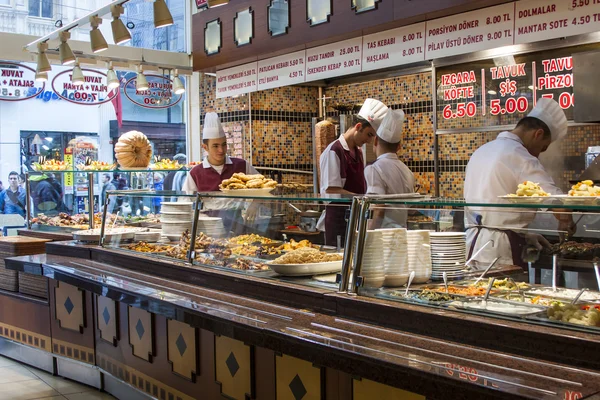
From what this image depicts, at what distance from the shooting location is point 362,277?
2836 mm

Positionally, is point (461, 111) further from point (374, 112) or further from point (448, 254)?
point (448, 254)

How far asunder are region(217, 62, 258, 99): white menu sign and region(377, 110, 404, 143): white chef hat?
213 centimetres

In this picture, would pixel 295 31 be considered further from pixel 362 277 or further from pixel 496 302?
pixel 496 302

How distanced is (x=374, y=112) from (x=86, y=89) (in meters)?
5.07

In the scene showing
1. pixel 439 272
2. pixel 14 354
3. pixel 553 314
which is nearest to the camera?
pixel 553 314

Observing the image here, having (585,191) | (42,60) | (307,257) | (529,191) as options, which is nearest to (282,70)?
(42,60)

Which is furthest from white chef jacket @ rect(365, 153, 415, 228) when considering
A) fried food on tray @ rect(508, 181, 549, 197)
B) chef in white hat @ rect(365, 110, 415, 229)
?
fried food on tray @ rect(508, 181, 549, 197)

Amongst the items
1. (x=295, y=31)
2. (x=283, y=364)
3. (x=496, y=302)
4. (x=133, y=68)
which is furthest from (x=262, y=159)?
(x=496, y=302)

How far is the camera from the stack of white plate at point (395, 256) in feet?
9.22

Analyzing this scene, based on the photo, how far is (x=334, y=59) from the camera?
588 centimetres

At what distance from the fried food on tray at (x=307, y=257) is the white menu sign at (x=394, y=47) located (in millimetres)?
2361

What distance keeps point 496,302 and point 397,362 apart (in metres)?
0.48

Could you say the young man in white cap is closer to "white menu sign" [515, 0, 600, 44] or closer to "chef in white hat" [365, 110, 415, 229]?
"chef in white hat" [365, 110, 415, 229]

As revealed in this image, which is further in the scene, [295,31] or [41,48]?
[41,48]
